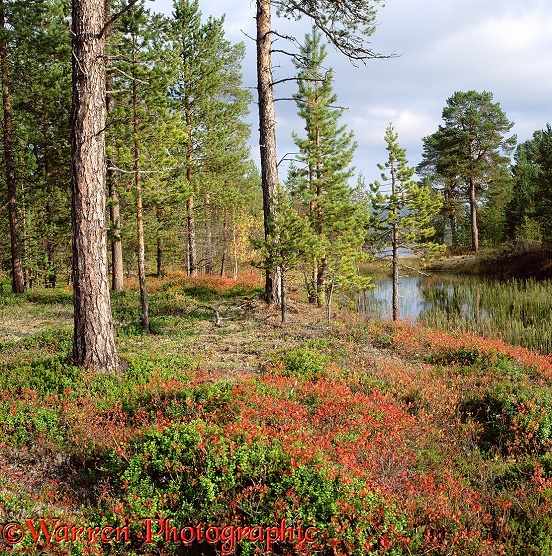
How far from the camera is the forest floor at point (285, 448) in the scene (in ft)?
12.2

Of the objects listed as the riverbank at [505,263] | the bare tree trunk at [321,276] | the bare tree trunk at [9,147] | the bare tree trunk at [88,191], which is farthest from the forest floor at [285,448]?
the riverbank at [505,263]

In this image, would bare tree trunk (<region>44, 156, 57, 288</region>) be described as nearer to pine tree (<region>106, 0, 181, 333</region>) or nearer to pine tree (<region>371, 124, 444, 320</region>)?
pine tree (<region>106, 0, 181, 333</region>)

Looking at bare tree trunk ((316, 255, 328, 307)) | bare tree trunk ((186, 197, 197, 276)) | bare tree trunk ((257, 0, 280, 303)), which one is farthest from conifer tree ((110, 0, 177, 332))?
bare tree trunk ((186, 197, 197, 276))

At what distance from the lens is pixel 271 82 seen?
12703mm

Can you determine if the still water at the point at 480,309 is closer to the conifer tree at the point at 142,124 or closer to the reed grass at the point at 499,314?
the reed grass at the point at 499,314

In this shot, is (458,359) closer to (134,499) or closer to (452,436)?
(452,436)

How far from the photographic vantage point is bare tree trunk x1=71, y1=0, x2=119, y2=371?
711cm

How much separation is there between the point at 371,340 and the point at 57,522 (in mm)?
8547

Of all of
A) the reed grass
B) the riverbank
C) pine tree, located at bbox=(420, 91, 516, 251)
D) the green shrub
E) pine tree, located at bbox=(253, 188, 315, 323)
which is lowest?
the reed grass

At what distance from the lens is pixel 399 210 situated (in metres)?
17.6

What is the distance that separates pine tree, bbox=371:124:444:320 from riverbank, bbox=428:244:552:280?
15.4m

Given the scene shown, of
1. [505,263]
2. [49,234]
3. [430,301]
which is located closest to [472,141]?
[505,263]

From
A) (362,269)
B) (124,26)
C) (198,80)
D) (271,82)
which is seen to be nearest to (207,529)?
(271,82)

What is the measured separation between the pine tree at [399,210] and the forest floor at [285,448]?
855 cm
